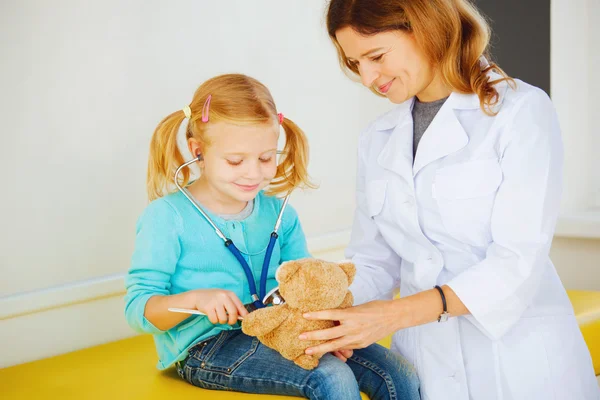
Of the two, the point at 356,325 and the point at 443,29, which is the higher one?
the point at 443,29

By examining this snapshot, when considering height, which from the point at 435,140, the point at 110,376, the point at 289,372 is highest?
the point at 435,140

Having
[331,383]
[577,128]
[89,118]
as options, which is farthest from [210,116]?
[577,128]

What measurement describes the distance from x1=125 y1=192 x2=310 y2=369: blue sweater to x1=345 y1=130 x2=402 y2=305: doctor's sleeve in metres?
0.22

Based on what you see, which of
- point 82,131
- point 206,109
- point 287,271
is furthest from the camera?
point 82,131

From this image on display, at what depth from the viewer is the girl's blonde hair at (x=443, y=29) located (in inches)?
60.8

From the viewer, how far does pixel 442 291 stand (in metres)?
1.46

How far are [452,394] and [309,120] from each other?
1.36 meters

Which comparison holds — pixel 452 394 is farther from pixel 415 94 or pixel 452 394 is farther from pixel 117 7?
pixel 117 7

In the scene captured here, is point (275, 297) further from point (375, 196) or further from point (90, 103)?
point (90, 103)

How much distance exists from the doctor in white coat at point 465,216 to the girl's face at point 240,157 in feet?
0.86

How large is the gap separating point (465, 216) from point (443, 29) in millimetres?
408

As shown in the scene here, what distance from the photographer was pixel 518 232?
4.78 feet

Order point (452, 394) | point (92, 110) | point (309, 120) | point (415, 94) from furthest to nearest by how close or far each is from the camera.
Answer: point (309, 120) → point (92, 110) → point (415, 94) → point (452, 394)

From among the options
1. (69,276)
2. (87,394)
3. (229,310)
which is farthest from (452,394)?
(69,276)
